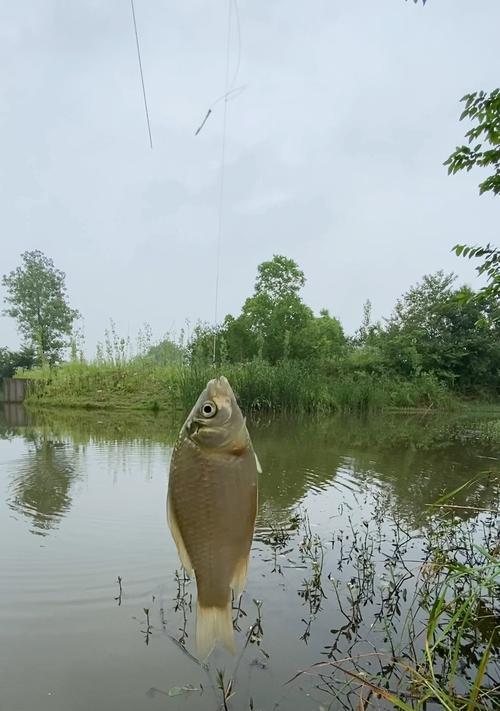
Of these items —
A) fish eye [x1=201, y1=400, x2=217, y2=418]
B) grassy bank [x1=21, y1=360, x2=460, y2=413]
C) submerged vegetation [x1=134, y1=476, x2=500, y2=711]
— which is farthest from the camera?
grassy bank [x1=21, y1=360, x2=460, y2=413]

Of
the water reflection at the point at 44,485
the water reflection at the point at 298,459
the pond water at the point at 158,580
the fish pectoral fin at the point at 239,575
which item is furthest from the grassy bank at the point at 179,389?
the fish pectoral fin at the point at 239,575

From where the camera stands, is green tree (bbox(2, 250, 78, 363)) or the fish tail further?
green tree (bbox(2, 250, 78, 363))

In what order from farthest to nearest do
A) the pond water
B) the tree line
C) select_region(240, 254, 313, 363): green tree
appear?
1. select_region(240, 254, 313, 363): green tree
2. the tree line
3. the pond water

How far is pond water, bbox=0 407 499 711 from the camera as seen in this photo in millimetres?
2883

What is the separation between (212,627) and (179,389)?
1678cm

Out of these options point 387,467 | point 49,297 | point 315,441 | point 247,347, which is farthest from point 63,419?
point 49,297

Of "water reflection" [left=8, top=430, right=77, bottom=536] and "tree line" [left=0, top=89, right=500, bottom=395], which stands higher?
"tree line" [left=0, top=89, right=500, bottom=395]

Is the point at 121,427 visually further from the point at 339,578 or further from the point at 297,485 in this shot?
the point at 339,578

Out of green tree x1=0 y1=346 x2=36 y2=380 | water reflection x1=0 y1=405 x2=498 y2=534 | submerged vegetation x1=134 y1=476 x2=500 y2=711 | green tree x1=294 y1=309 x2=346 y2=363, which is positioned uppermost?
green tree x1=294 y1=309 x2=346 y2=363

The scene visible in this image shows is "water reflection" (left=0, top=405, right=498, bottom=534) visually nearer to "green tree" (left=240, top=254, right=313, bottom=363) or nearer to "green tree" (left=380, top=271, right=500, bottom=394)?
"green tree" (left=380, top=271, right=500, bottom=394)

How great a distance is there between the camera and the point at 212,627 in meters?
1.70

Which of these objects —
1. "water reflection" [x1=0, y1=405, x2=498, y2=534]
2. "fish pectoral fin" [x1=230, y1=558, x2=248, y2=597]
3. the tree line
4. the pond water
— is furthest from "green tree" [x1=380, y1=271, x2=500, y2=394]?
"fish pectoral fin" [x1=230, y1=558, x2=248, y2=597]

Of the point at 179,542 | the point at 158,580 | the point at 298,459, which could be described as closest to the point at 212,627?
the point at 179,542

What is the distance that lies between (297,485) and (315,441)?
445 cm
